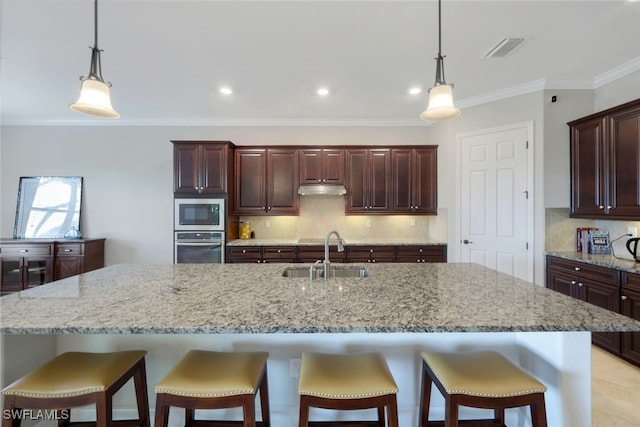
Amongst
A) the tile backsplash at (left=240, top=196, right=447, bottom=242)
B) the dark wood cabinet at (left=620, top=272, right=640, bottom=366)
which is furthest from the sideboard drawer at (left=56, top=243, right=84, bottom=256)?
the dark wood cabinet at (left=620, top=272, right=640, bottom=366)

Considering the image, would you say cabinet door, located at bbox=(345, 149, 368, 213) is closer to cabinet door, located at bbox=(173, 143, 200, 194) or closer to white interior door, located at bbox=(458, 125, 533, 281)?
white interior door, located at bbox=(458, 125, 533, 281)

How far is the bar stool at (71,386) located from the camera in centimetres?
116

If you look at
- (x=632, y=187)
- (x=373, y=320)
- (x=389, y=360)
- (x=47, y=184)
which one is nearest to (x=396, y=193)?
(x=632, y=187)

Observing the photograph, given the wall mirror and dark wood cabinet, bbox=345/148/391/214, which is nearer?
dark wood cabinet, bbox=345/148/391/214

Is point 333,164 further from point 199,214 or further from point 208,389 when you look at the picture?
point 208,389

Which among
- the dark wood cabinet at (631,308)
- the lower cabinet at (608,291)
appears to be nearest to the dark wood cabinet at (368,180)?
the lower cabinet at (608,291)

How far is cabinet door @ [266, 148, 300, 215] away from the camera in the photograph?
425 cm

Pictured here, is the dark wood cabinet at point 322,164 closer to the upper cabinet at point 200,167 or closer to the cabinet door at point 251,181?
the cabinet door at point 251,181

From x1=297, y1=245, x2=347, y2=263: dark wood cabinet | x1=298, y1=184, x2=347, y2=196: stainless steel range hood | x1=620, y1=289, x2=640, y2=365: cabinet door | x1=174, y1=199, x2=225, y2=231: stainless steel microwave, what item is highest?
x1=298, y1=184, x2=347, y2=196: stainless steel range hood

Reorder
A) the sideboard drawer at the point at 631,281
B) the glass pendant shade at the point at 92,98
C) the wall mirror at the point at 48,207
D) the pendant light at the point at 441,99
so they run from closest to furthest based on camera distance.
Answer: the glass pendant shade at the point at 92,98, the pendant light at the point at 441,99, the sideboard drawer at the point at 631,281, the wall mirror at the point at 48,207

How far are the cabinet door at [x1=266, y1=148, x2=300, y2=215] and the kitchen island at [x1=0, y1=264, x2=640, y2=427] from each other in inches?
90.8

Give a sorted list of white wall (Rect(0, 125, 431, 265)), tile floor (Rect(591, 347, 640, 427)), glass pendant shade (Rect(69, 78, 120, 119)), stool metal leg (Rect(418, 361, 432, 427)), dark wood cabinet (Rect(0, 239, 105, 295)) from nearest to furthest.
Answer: stool metal leg (Rect(418, 361, 432, 427)) → glass pendant shade (Rect(69, 78, 120, 119)) → tile floor (Rect(591, 347, 640, 427)) → dark wood cabinet (Rect(0, 239, 105, 295)) → white wall (Rect(0, 125, 431, 265))

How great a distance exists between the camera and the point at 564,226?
3.26 m

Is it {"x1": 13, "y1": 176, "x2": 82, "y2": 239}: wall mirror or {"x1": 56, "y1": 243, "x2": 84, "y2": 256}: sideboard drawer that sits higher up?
{"x1": 13, "y1": 176, "x2": 82, "y2": 239}: wall mirror
